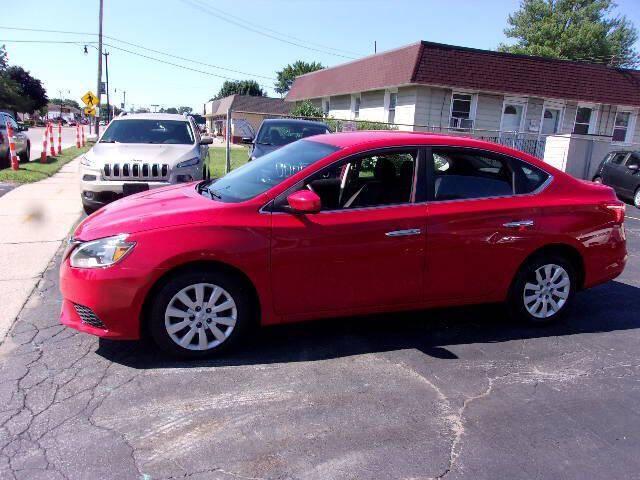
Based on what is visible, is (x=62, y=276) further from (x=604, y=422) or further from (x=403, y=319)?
(x=604, y=422)

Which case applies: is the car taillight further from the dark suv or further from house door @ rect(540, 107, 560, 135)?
house door @ rect(540, 107, 560, 135)

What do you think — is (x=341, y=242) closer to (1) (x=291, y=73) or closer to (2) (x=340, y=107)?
(2) (x=340, y=107)

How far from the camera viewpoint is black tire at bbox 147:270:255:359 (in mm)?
3660

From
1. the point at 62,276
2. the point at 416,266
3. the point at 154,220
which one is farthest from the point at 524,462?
the point at 62,276

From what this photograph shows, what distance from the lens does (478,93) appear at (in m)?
19.6

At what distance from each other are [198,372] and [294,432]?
3.20ft

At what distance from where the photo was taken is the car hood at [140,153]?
785cm

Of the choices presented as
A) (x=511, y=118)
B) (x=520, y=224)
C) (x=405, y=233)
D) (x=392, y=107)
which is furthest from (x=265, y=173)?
(x=511, y=118)

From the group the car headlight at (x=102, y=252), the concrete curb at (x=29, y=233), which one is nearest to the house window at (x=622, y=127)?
the concrete curb at (x=29, y=233)

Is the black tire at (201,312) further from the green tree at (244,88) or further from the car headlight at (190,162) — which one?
the green tree at (244,88)

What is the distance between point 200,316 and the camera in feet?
12.3

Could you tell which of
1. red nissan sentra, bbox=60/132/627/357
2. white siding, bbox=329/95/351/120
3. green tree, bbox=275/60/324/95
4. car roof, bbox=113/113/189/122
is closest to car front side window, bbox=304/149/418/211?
red nissan sentra, bbox=60/132/627/357

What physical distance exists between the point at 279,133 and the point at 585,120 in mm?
16233

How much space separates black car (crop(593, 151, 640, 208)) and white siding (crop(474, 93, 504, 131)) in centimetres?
575
